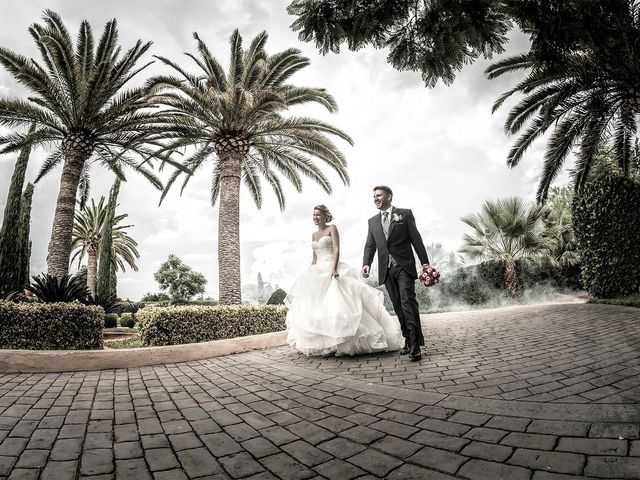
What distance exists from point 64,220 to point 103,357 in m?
8.34

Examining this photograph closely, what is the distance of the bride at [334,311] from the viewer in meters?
4.73

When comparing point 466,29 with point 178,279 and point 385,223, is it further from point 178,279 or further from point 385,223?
point 178,279

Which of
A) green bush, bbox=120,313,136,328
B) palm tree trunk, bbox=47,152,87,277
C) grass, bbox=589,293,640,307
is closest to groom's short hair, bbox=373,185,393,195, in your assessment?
grass, bbox=589,293,640,307

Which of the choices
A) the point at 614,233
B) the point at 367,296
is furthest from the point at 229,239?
the point at 614,233

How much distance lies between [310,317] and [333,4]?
387 centimetres

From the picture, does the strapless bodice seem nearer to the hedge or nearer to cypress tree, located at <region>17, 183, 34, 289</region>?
the hedge

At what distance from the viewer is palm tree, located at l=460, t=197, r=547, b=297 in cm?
1627

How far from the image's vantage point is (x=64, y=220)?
10797 mm

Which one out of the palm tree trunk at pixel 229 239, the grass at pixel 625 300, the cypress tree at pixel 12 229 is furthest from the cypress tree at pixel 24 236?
the grass at pixel 625 300

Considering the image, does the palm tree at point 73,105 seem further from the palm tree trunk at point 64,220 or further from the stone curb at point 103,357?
the stone curb at point 103,357

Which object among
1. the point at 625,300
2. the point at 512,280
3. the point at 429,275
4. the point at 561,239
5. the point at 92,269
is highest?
the point at 92,269

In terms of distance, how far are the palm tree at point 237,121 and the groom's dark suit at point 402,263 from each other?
5906 mm

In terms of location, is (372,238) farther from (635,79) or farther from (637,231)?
(637,231)

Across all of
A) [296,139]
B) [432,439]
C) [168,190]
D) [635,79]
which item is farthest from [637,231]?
[168,190]
